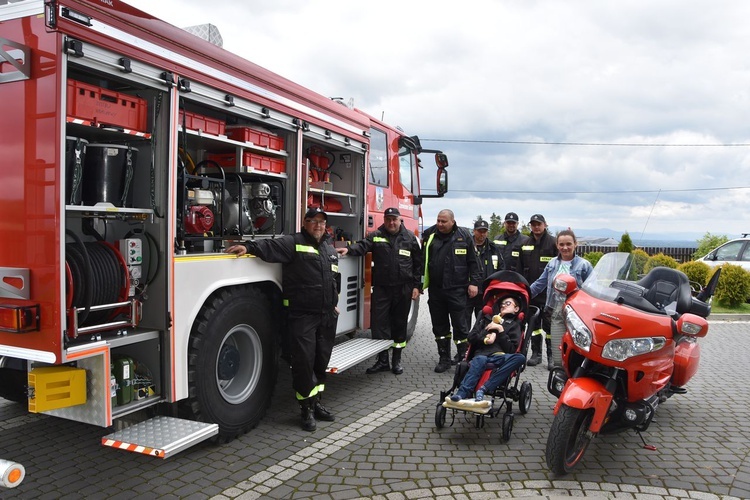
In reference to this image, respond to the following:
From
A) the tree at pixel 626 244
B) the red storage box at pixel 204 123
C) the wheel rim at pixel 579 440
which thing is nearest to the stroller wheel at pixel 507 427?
the wheel rim at pixel 579 440

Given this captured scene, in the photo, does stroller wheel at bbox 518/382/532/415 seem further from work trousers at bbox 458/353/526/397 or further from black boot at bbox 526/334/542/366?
black boot at bbox 526/334/542/366

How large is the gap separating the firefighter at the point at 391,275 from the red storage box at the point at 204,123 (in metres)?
2.20

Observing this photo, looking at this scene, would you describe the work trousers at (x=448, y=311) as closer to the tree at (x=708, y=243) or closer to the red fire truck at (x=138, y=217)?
the red fire truck at (x=138, y=217)

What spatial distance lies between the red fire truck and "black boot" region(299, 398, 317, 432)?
342 millimetres

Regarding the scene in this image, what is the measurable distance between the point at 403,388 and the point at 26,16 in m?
4.67

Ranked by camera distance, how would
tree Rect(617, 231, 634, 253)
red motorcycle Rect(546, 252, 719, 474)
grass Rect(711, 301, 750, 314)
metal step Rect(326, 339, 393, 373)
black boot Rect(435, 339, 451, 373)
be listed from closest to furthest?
red motorcycle Rect(546, 252, 719, 474) → metal step Rect(326, 339, 393, 373) → black boot Rect(435, 339, 451, 373) → grass Rect(711, 301, 750, 314) → tree Rect(617, 231, 634, 253)

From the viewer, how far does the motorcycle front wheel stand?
3854 millimetres

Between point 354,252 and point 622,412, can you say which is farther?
point 354,252

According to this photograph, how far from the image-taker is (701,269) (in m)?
13.0

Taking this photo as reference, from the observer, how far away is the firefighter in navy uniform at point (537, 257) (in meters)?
7.45

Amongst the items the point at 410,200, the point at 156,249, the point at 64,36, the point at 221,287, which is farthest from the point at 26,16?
the point at 410,200

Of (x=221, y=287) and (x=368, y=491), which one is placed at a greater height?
(x=221, y=287)

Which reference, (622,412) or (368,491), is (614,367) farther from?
(368,491)

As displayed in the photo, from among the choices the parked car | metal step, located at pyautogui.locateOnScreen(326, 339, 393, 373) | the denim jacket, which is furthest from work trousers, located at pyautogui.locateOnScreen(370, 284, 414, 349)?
the parked car
